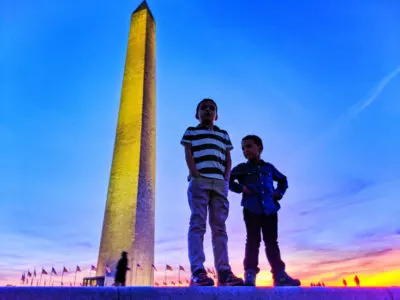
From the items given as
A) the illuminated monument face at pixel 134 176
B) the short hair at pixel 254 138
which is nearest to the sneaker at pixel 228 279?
the short hair at pixel 254 138

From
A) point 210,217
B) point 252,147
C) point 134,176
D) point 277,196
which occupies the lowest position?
point 210,217

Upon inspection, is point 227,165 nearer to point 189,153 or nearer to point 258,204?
point 189,153

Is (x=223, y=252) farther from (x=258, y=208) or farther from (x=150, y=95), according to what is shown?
(x=150, y=95)

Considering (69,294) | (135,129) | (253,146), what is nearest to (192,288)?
(69,294)

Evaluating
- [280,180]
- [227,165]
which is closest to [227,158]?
[227,165]

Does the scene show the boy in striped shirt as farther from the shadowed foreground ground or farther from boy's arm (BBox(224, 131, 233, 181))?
the shadowed foreground ground

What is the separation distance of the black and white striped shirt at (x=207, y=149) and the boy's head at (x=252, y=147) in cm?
45

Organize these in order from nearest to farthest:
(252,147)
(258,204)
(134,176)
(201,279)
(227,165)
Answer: (201,279), (227,165), (258,204), (252,147), (134,176)

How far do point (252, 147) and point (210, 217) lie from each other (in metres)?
0.94

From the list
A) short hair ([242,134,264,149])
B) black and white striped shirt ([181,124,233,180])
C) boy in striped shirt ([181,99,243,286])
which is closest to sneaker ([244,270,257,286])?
boy in striped shirt ([181,99,243,286])

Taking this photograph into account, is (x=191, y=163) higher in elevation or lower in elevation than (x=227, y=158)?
lower

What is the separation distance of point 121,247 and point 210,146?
9463mm

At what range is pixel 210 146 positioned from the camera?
9.29ft

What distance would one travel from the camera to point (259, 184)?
323cm
